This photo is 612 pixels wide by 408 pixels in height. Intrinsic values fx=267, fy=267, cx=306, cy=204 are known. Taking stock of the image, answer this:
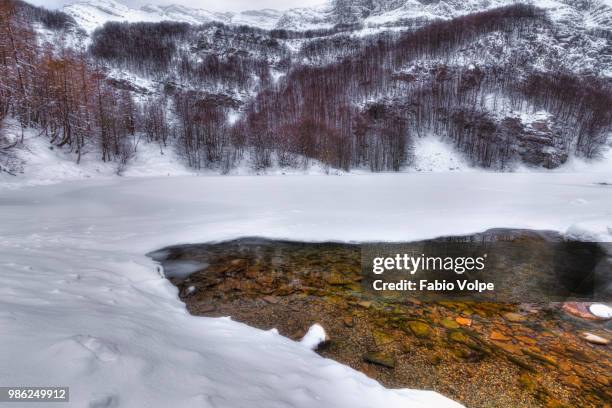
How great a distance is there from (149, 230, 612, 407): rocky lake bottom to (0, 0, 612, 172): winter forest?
21.3 meters

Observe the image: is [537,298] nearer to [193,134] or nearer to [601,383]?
[601,383]

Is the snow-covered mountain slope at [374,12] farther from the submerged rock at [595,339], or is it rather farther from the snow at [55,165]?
the submerged rock at [595,339]

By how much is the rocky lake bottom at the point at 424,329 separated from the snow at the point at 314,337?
99mm

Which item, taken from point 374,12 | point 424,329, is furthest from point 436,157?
point 374,12

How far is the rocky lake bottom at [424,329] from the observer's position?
3.13m

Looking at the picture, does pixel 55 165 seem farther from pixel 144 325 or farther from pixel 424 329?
pixel 424 329

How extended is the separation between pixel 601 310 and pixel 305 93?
238 ft

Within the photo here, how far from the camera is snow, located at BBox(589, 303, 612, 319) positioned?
179 inches

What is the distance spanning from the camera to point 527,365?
3.42 meters

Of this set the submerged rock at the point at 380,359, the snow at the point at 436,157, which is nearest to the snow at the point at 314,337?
the submerged rock at the point at 380,359

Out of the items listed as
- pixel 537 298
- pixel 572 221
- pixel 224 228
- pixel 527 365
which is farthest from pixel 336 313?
pixel 572 221

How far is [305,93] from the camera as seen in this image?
70.2 meters

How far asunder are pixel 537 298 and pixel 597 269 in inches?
106

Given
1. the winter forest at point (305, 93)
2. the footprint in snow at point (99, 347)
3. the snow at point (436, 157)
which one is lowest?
the footprint in snow at point (99, 347)
